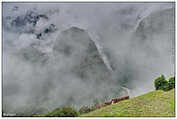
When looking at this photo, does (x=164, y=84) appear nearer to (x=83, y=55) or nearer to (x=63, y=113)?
(x=63, y=113)

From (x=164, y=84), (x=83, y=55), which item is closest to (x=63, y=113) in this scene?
(x=164, y=84)

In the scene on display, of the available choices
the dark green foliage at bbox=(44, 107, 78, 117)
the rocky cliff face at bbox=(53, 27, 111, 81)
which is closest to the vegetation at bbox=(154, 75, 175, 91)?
the dark green foliage at bbox=(44, 107, 78, 117)

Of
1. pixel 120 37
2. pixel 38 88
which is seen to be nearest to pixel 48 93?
pixel 38 88

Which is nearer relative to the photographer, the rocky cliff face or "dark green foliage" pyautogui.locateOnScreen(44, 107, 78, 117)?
"dark green foliage" pyautogui.locateOnScreen(44, 107, 78, 117)

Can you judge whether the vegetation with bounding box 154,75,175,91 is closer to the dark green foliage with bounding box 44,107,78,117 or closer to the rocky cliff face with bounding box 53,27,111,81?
the dark green foliage with bounding box 44,107,78,117

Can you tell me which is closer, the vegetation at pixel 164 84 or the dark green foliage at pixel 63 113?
the dark green foliage at pixel 63 113

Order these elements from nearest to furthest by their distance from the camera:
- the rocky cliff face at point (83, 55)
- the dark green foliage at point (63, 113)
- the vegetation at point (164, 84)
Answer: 1. the dark green foliage at point (63, 113)
2. the vegetation at point (164, 84)
3. the rocky cliff face at point (83, 55)

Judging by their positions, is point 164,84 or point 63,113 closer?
point 63,113

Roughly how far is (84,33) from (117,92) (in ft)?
89.8

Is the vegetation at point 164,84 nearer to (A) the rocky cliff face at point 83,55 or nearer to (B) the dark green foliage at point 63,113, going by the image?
(B) the dark green foliage at point 63,113

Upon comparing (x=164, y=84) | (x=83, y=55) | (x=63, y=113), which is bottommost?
(x=63, y=113)

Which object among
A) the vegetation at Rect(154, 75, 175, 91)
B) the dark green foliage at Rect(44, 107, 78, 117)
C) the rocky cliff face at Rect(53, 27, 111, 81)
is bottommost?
the dark green foliage at Rect(44, 107, 78, 117)

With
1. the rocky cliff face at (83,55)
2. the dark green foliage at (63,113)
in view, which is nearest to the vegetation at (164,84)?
Answer: the dark green foliage at (63,113)

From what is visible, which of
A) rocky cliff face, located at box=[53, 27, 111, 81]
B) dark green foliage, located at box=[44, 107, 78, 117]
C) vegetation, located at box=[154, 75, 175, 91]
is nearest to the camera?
dark green foliage, located at box=[44, 107, 78, 117]
